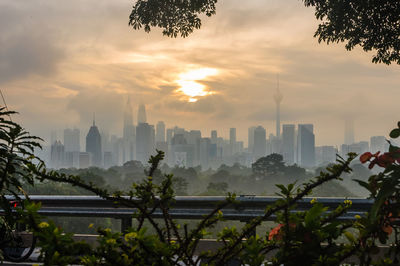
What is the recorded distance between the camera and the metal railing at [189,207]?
399cm

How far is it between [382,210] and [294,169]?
6534 centimetres

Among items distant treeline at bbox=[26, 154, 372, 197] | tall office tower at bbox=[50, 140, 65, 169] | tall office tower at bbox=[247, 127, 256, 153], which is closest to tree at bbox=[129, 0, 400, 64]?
distant treeline at bbox=[26, 154, 372, 197]

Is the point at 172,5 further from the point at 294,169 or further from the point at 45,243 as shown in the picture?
the point at 294,169

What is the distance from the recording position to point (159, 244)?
1.53m

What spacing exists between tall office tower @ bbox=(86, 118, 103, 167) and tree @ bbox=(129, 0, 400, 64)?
312ft

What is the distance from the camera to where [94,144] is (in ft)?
351

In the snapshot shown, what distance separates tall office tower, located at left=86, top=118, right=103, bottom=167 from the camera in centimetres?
10319

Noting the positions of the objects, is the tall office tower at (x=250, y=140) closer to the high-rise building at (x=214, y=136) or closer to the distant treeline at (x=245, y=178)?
the high-rise building at (x=214, y=136)

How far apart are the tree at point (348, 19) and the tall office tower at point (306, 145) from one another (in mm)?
102921

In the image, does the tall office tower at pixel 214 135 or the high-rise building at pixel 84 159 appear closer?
the high-rise building at pixel 84 159

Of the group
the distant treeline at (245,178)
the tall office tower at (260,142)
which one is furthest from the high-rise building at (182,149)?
the distant treeline at (245,178)

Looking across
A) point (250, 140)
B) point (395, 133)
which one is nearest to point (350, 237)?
point (395, 133)

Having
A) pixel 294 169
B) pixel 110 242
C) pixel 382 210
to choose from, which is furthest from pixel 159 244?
pixel 294 169

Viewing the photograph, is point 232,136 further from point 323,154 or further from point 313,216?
point 313,216
